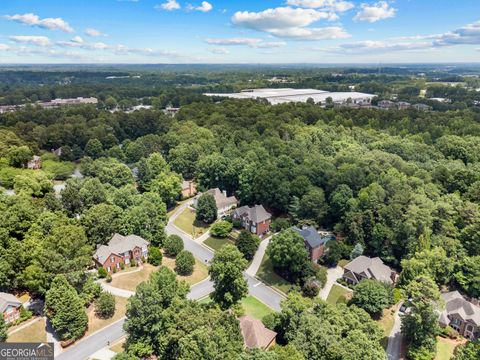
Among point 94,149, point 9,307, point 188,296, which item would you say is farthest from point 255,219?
point 94,149

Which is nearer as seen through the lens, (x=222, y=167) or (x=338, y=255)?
(x=338, y=255)

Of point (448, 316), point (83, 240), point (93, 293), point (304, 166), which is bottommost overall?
point (448, 316)

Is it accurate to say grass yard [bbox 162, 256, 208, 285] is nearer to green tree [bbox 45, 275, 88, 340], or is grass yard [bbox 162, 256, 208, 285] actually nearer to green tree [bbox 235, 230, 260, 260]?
green tree [bbox 235, 230, 260, 260]

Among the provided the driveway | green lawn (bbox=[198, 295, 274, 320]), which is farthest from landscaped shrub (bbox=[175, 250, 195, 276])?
the driveway

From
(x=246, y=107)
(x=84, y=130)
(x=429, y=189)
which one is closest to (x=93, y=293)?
(x=429, y=189)

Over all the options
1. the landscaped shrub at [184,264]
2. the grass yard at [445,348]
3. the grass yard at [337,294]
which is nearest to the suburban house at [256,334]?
the grass yard at [337,294]

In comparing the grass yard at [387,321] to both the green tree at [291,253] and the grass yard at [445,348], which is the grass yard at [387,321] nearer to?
the grass yard at [445,348]

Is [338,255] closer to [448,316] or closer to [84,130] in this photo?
[448,316]

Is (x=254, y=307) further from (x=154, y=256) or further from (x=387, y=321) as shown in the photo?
(x=154, y=256)
